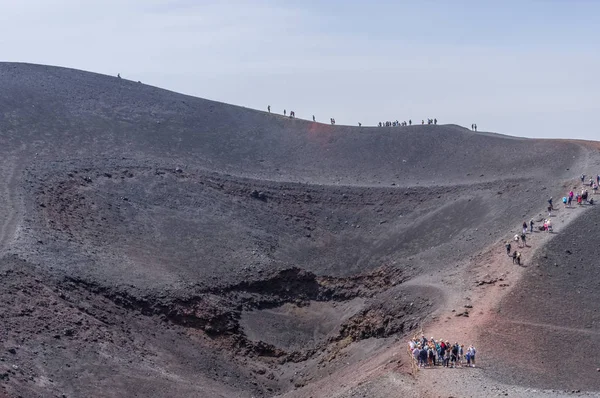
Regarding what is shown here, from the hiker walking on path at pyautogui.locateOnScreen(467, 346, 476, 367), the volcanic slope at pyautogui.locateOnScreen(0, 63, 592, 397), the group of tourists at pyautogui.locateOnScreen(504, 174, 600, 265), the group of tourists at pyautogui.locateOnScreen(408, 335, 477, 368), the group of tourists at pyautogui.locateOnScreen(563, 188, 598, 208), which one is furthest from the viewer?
the group of tourists at pyautogui.locateOnScreen(563, 188, 598, 208)

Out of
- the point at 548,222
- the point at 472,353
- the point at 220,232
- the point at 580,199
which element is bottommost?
the point at 472,353

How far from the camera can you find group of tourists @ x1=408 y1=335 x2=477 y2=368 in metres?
31.9

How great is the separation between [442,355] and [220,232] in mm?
25913

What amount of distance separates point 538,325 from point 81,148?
39452 mm

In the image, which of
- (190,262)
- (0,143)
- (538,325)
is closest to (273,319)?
(190,262)

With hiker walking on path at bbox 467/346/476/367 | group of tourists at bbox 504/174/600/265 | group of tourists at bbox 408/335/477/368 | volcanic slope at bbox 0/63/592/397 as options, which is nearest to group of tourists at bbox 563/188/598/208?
group of tourists at bbox 504/174/600/265

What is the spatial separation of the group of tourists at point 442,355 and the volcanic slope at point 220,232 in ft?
3.03

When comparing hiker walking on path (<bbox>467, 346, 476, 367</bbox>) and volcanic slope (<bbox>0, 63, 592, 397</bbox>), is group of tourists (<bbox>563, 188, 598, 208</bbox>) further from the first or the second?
hiker walking on path (<bbox>467, 346, 476, 367</bbox>)

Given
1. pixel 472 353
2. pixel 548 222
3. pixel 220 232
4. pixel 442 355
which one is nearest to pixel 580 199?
pixel 548 222

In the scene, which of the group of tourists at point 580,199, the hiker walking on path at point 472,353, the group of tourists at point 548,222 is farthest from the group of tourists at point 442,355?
the group of tourists at point 580,199

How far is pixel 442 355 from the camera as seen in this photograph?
3209 centimetres

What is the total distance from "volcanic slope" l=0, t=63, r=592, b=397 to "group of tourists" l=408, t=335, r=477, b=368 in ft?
3.03

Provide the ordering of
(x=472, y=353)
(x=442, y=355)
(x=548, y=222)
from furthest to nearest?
(x=548, y=222) → (x=442, y=355) → (x=472, y=353)

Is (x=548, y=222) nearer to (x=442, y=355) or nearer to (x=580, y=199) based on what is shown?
(x=580, y=199)
